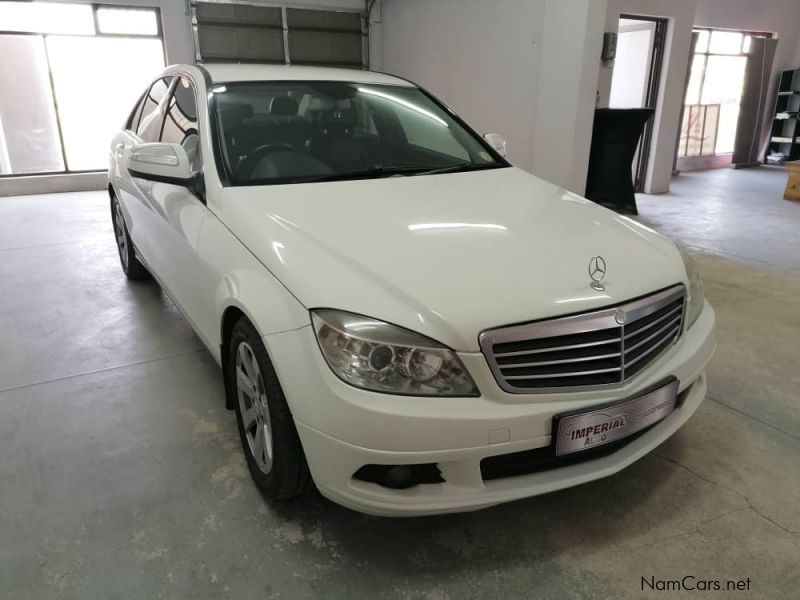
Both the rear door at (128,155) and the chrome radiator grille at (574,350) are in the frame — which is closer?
the chrome radiator grille at (574,350)

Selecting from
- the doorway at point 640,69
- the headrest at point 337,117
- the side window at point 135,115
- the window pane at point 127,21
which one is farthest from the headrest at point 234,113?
the window pane at point 127,21

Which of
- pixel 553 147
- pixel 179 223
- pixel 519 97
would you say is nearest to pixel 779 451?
pixel 179 223

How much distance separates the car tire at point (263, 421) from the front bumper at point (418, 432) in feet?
0.30

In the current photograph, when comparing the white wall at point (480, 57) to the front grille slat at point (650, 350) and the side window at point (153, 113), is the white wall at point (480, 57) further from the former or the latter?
the front grille slat at point (650, 350)

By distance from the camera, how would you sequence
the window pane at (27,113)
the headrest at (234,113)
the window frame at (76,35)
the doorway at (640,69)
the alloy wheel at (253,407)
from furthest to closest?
the window pane at (27,113) → the window frame at (76,35) → the doorway at (640,69) → the headrest at (234,113) → the alloy wheel at (253,407)

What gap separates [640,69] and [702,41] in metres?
3.06

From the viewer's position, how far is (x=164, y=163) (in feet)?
6.88

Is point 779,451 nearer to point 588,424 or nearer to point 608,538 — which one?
point 608,538

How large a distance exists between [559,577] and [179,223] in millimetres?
1760

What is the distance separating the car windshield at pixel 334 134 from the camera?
2.13m

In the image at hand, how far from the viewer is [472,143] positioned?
2678 millimetres

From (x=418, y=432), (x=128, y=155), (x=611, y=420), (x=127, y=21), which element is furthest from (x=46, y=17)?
(x=611, y=420)

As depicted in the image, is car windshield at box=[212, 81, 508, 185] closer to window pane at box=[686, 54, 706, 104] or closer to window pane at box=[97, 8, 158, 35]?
window pane at box=[97, 8, 158, 35]

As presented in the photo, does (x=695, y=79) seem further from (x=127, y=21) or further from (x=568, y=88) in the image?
(x=127, y=21)
